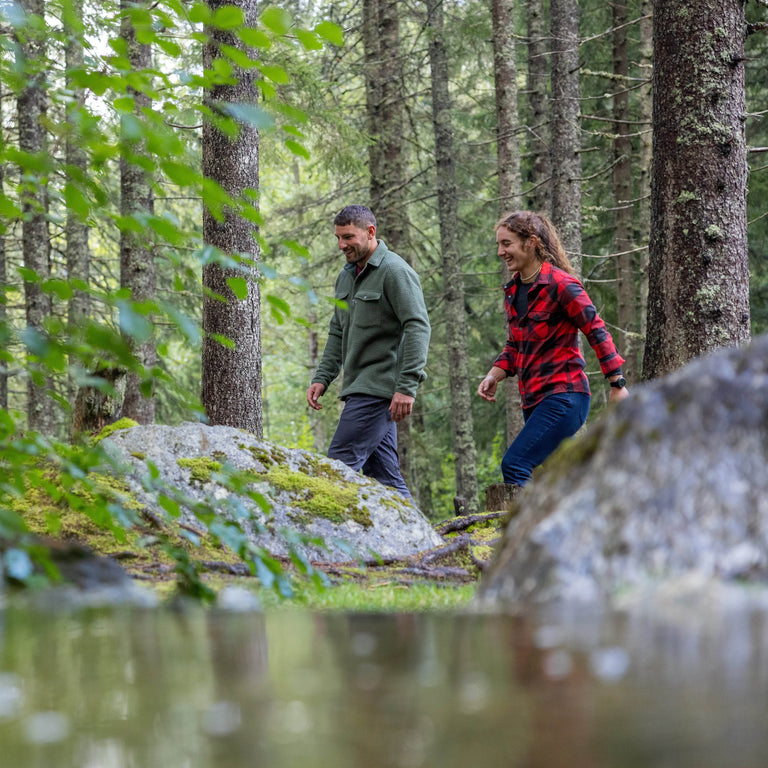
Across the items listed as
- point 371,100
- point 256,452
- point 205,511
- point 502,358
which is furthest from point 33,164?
point 371,100

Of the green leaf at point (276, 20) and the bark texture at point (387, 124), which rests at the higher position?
the bark texture at point (387, 124)

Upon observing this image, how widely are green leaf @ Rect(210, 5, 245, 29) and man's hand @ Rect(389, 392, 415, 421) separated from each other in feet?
14.6

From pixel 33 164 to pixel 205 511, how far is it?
1.00m

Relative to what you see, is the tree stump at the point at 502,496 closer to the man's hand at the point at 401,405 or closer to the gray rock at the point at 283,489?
the gray rock at the point at 283,489

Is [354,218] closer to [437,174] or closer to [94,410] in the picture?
[94,410]

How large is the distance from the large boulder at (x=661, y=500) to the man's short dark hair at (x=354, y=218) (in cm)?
520

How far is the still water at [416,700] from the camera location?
3.30 feet

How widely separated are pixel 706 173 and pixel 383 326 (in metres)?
A: 2.81

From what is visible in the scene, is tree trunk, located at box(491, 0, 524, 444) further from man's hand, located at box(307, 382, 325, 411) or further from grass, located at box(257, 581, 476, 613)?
grass, located at box(257, 581, 476, 613)

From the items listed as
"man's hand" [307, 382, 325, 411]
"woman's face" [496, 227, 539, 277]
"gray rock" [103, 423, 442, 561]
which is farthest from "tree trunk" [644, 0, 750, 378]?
"man's hand" [307, 382, 325, 411]

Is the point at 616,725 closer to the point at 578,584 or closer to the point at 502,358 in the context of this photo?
the point at 578,584

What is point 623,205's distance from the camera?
14438 millimetres

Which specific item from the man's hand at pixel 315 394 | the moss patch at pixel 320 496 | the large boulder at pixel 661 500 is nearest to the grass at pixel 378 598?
the large boulder at pixel 661 500

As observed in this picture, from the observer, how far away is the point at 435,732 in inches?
41.3
